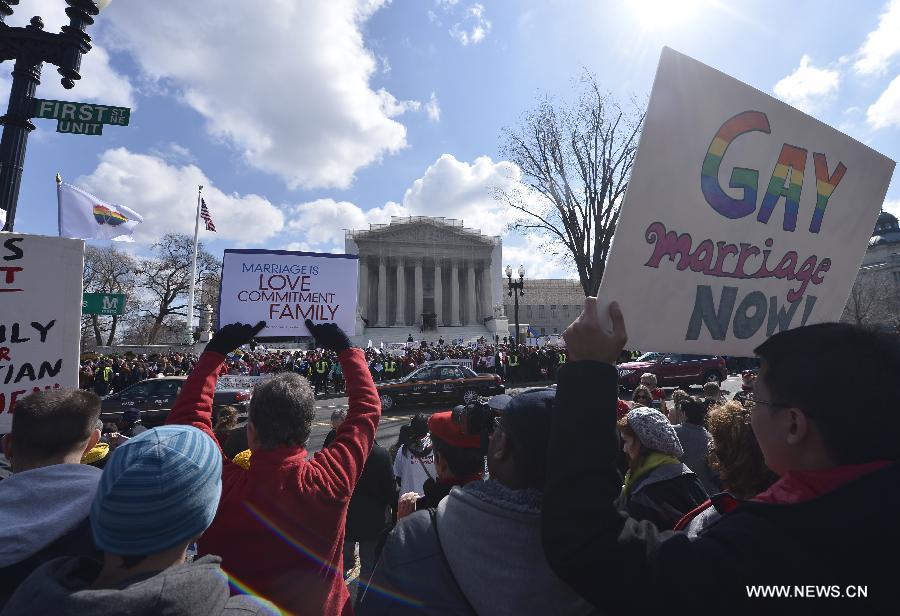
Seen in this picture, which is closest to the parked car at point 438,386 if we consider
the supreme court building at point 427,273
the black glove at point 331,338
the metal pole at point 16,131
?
the metal pole at point 16,131

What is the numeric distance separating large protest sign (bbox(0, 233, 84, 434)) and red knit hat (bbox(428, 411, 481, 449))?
2.44 meters

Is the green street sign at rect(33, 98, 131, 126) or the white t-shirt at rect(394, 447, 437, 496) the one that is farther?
the green street sign at rect(33, 98, 131, 126)

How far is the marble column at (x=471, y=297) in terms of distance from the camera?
61.3m

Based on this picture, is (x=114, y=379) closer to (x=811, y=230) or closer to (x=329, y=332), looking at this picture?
(x=329, y=332)

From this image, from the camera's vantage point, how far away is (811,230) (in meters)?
2.41

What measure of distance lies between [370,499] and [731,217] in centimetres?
309

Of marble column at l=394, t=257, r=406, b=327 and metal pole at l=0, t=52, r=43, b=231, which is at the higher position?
marble column at l=394, t=257, r=406, b=327

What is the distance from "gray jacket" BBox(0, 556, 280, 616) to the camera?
3.05 feet

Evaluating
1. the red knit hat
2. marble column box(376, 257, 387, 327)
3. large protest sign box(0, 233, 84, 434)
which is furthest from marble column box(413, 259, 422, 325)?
the red knit hat

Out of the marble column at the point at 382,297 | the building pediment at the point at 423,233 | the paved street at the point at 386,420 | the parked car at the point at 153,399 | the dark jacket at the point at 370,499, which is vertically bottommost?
the paved street at the point at 386,420

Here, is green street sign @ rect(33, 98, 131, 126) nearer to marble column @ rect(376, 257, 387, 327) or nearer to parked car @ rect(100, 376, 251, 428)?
parked car @ rect(100, 376, 251, 428)

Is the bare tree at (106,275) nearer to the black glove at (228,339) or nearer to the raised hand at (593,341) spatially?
the black glove at (228,339)

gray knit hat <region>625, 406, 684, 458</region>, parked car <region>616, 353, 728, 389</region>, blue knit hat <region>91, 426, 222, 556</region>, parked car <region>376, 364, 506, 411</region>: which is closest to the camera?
blue knit hat <region>91, 426, 222, 556</region>

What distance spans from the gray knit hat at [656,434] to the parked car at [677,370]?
15536 mm
